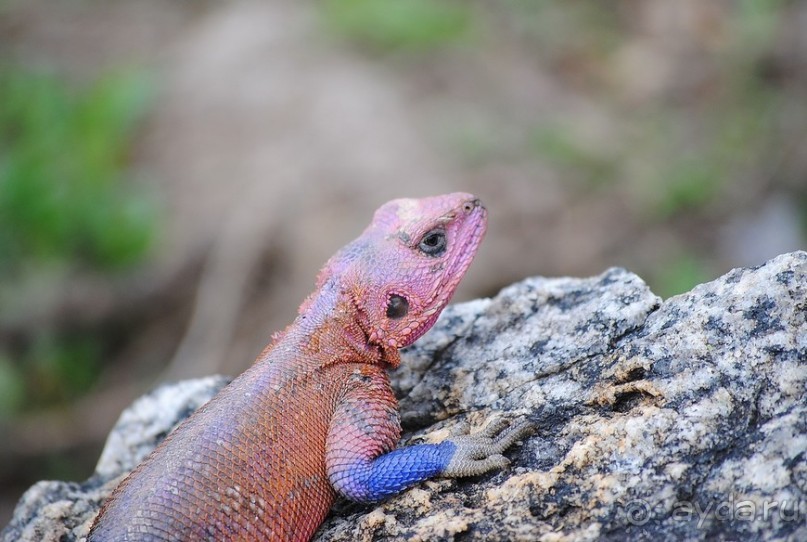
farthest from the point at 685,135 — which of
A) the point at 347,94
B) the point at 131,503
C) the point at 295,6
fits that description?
the point at 131,503

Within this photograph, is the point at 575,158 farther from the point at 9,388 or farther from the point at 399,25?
the point at 9,388

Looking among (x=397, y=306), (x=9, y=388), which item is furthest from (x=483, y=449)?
(x=9, y=388)

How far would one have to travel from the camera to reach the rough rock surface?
8.24ft

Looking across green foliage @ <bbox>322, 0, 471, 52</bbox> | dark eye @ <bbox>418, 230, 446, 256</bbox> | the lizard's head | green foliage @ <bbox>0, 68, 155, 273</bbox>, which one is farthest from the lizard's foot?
green foliage @ <bbox>322, 0, 471, 52</bbox>

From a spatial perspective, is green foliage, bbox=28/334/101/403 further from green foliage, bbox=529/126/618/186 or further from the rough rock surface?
green foliage, bbox=529/126/618/186

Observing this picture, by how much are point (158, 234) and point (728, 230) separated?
5.18 metres

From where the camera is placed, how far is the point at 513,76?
29.2 feet

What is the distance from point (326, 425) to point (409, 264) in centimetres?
77

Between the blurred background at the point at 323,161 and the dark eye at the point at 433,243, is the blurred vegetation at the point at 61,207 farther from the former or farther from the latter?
the dark eye at the point at 433,243

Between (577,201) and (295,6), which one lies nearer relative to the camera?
(577,201)

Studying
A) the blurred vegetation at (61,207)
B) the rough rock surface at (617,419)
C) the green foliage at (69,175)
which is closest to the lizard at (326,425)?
the rough rock surface at (617,419)

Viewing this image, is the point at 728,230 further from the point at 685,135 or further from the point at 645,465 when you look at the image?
the point at 645,465

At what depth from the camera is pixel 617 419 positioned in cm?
286

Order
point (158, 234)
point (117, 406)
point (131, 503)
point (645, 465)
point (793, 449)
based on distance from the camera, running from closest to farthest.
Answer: point (793, 449), point (645, 465), point (131, 503), point (117, 406), point (158, 234)
